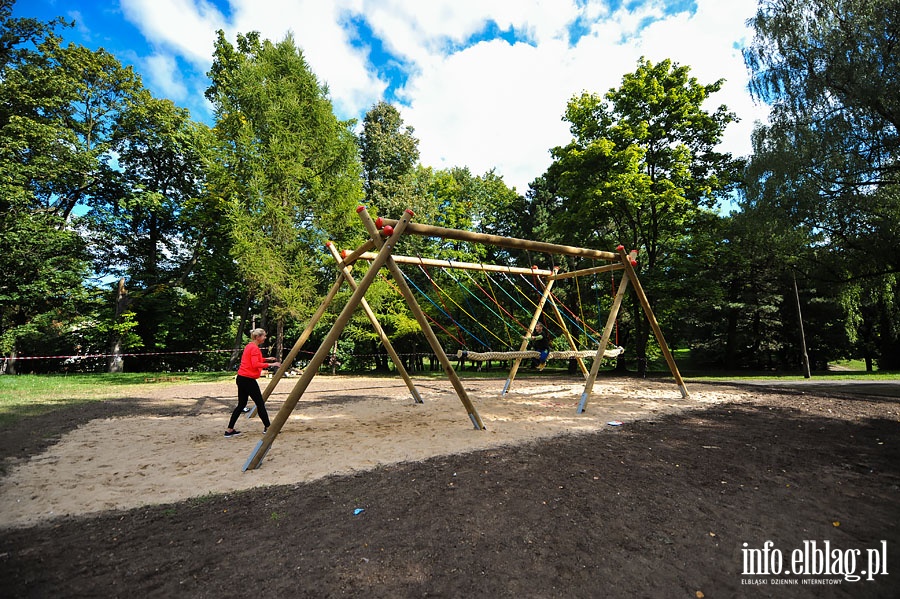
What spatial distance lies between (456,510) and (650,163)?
1927cm

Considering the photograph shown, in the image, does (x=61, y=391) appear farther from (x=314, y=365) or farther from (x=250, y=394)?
(x=314, y=365)

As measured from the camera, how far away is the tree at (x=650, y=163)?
17.2 meters

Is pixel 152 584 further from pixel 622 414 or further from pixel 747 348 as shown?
pixel 747 348

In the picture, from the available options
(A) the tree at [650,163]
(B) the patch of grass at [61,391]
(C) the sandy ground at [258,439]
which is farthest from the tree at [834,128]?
(B) the patch of grass at [61,391]

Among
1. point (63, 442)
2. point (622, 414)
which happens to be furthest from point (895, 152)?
point (63, 442)

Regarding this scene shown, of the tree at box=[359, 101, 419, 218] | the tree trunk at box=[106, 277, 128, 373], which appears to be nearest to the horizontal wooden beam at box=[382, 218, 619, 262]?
the tree at box=[359, 101, 419, 218]

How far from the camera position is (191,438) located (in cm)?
596

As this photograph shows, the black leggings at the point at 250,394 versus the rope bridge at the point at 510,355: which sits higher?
the rope bridge at the point at 510,355

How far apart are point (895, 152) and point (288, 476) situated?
1638 centimetres

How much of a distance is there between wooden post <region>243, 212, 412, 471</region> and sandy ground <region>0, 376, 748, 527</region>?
0.66 feet

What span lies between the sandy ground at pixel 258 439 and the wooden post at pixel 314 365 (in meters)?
0.20

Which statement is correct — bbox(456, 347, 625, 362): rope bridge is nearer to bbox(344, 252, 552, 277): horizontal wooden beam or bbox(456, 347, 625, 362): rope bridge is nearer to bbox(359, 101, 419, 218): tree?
bbox(344, 252, 552, 277): horizontal wooden beam

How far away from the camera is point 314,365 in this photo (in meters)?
4.70

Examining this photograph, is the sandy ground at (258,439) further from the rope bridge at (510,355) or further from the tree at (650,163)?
the tree at (650,163)
